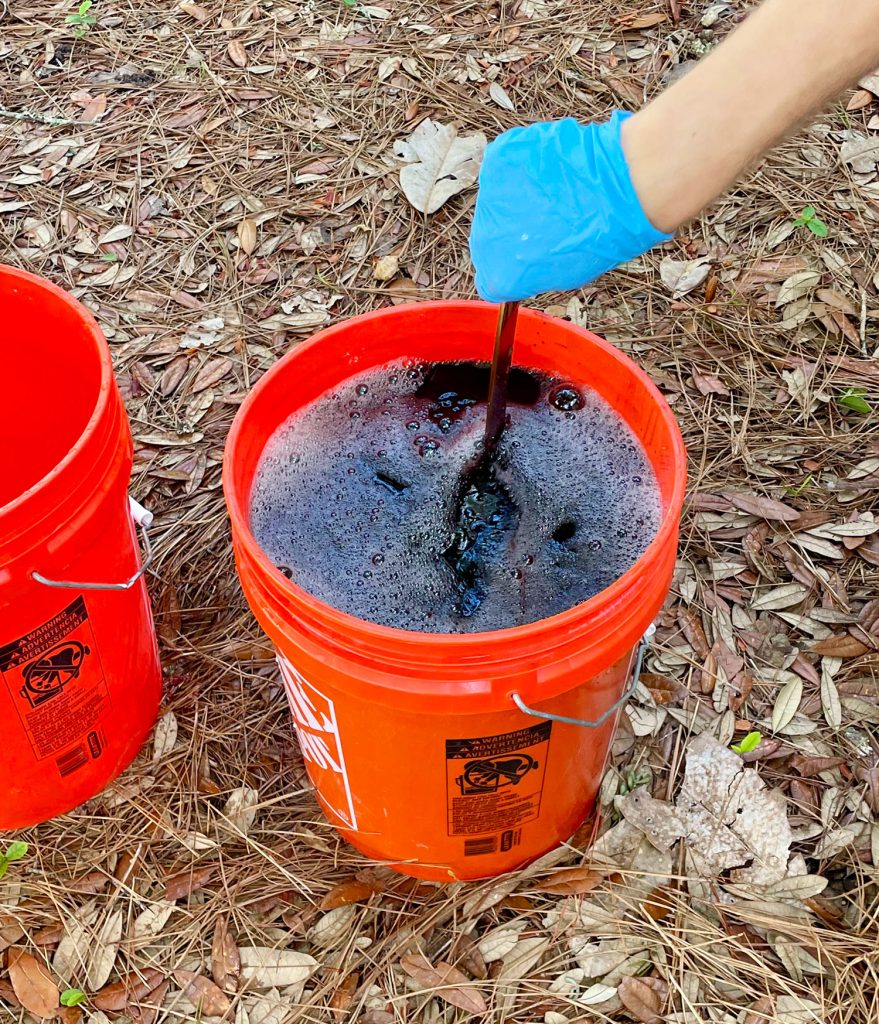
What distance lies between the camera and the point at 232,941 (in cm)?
139

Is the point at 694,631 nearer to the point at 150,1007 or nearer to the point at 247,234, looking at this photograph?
the point at 150,1007

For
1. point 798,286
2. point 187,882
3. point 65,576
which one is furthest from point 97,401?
point 798,286

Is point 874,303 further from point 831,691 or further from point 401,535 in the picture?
point 401,535

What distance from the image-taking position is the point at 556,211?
3.68 feet

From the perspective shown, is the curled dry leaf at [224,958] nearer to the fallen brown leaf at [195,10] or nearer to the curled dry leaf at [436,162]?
the curled dry leaf at [436,162]

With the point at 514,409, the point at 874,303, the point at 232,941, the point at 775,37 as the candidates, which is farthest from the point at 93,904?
the point at 874,303

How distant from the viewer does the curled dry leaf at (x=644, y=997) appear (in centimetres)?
131

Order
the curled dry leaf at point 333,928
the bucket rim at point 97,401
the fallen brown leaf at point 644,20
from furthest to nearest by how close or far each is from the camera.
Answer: the fallen brown leaf at point 644,20 → the curled dry leaf at point 333,928 → the bucket rim at point 97,401

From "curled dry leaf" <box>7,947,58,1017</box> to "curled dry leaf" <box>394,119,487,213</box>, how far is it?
1.64 m

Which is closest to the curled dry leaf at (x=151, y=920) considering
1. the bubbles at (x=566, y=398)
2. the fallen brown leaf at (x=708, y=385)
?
the bubbles at (x=566, y=398)

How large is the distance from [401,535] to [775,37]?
726 millimetres

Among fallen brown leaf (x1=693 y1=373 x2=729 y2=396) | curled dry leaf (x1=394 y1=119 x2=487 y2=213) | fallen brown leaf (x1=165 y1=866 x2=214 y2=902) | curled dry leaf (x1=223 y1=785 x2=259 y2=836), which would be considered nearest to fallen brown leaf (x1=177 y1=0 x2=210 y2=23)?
curled dry leaf (x1=394 y1=119 x2=487 y2=213)

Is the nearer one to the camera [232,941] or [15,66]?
[232,941]

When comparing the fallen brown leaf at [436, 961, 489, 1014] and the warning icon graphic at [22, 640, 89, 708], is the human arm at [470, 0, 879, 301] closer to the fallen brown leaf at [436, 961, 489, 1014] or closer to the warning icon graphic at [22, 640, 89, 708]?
the warning icon graphic at [22, 640, 89, 708]
